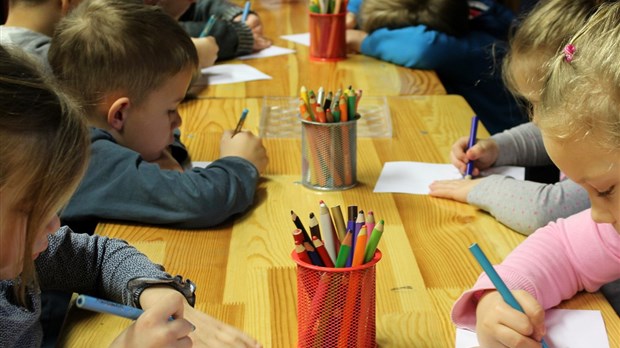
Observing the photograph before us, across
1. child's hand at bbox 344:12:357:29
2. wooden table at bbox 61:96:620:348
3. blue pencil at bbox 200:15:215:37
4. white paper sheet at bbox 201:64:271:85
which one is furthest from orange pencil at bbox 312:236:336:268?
child's hand at bbox 344:12:357:29

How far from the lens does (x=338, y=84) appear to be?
2.39 meters

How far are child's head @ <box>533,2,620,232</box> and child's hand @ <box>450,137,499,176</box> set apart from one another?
578 mm

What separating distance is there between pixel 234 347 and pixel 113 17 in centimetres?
86

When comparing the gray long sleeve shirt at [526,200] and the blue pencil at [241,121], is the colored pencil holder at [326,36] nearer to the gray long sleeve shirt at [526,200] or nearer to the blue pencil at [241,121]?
the blue pencil at [241,121]

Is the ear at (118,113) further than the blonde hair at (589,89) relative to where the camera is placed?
Yes

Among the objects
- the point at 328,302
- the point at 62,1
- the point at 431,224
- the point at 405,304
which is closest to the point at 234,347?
the point at 328,302

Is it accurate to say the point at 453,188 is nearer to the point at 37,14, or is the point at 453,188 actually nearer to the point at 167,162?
the point at 167,162

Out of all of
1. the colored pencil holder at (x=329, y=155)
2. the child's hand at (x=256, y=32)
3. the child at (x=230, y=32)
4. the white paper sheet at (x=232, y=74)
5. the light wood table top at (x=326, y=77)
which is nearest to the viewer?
the colored pencil holder at (x=329, y=155)

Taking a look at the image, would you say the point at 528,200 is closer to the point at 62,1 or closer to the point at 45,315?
the point at 45,315

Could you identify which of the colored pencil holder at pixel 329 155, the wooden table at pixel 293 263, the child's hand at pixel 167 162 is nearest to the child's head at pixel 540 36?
the wooden table at pixel 293 263

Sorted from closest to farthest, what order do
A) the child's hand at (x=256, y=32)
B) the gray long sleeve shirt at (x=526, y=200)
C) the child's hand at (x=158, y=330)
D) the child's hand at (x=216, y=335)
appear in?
1. the child's hand at (x=158, y=330)
2. the child's hand at (x=216, y=335)
3. the gray long sleeve shirt at (x=526, y=200)
4. the child's hand at (x=256, y=32)

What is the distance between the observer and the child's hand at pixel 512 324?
113 cm

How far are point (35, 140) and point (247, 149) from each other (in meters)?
0.80

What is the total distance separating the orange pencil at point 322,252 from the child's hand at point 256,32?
174 centimetres
